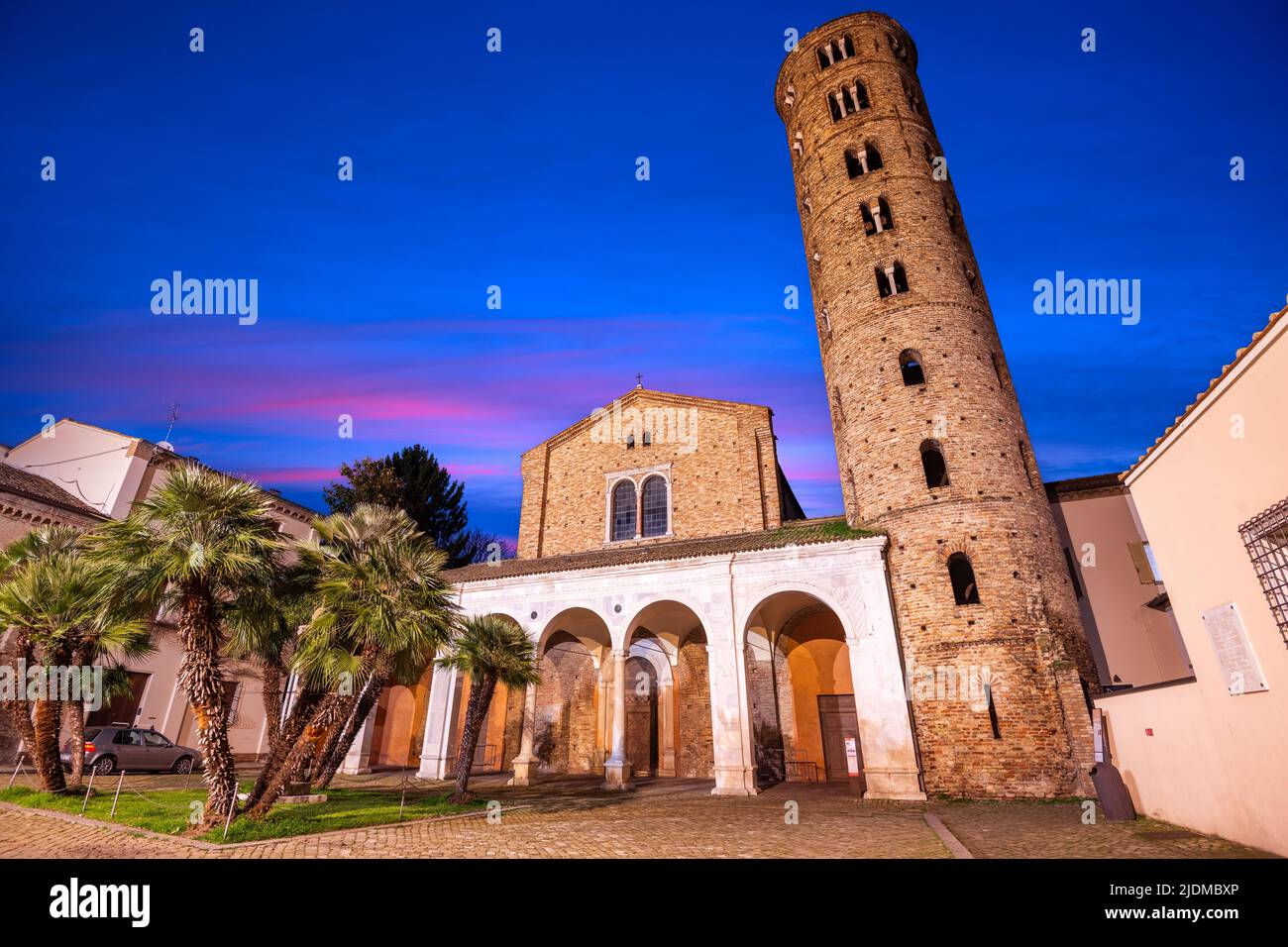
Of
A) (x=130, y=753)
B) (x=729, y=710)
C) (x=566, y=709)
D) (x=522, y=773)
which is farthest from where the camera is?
(x=566, y=709)

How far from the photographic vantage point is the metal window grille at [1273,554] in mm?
6109

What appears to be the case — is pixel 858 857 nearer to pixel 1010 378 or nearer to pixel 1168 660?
pixel 1168 660

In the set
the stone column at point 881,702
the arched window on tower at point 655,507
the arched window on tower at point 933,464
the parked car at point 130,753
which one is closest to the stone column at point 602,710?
the arched window on tower at point 655,507

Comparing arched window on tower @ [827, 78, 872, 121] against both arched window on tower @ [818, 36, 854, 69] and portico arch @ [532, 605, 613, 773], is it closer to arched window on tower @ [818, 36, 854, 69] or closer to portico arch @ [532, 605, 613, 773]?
arched window on tower @ [818, 36, 854, 69]

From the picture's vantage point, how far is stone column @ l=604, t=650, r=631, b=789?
15430mm

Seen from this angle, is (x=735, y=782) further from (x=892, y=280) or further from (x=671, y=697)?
(x=892, y=280)

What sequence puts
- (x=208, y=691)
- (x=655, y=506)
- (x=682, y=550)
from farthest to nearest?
(x=655, y=506), (x=682, y=550), (x=208, y=691)

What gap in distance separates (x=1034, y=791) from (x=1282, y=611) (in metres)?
8.13

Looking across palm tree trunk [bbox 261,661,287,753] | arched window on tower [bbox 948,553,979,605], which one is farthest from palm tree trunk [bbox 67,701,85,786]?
arched window on tower [bbox 948,553,979,605]

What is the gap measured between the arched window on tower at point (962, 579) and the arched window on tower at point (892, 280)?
8368 mm

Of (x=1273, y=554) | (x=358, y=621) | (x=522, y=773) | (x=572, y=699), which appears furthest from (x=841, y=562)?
(x=572, y=699)

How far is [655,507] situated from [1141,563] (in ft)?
49.1

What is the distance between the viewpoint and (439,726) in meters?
17.5
